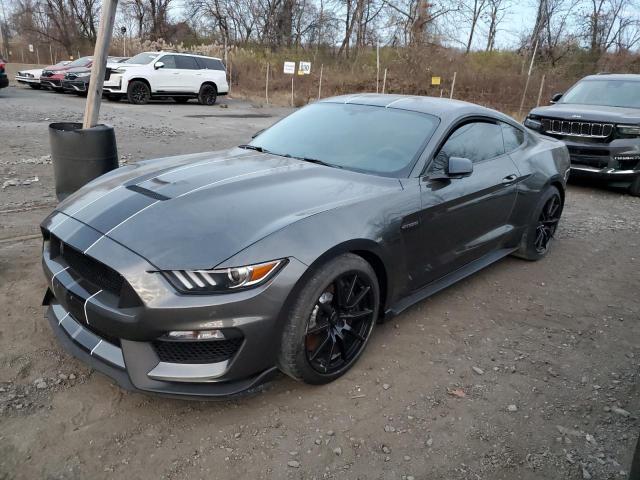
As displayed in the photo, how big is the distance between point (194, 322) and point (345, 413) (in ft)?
3.15

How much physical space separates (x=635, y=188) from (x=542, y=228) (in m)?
4.02

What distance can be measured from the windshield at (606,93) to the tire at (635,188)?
130 centimetres

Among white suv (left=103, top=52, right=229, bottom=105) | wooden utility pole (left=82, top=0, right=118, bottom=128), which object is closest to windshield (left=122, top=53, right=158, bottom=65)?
white suv (left=103, top=52, right=229, bottom=105)

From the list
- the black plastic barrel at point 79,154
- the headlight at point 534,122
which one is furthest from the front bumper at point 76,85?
the headlight at point 534,122

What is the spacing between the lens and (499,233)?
409cm

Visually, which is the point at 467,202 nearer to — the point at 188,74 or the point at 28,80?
the point at 188,74

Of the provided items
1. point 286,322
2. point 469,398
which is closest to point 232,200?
point 286,322

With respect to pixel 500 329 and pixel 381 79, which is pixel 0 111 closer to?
pixel 500 329

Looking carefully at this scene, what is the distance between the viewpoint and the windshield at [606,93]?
802 centimetres

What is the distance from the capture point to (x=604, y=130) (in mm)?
7289

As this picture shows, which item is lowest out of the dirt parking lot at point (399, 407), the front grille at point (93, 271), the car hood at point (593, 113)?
the dirt parking lot at point (399, 407)

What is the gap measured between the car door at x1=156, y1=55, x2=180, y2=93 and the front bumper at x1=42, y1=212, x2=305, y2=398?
54.1ft

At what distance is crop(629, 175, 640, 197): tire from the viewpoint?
24.6 feet

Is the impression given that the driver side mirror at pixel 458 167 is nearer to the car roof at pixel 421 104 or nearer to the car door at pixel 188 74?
the car roof at pixel 421 104
